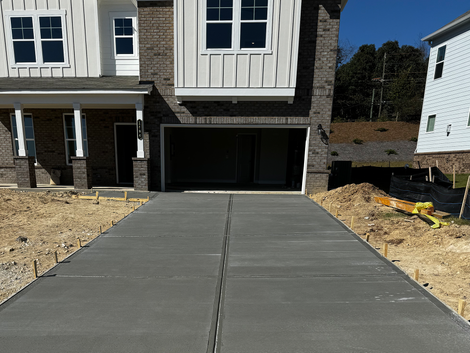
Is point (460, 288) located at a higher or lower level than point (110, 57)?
lower

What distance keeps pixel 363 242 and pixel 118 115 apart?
10.4m

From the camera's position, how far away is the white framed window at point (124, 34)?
10.4 m

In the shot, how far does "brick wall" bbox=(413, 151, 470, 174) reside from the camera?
43.5 ft

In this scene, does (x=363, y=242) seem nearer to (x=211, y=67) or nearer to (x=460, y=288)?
(x=460, y=288)

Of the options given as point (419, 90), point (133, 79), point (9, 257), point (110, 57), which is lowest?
point (9, 257)

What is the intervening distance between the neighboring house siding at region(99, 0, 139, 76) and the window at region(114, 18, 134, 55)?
0.54 feet

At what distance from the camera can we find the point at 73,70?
1064 cm

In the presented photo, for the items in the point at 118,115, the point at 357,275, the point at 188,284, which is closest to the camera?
the point at 188,284

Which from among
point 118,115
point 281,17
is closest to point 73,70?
point 118,115

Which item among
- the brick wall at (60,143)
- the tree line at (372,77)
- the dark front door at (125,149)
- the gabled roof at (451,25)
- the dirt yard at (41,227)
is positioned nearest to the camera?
the dirt yard at (41,227)

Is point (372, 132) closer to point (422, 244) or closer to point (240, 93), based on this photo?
point (240, 93)

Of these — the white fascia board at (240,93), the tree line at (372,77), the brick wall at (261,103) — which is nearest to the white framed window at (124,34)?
the brick wall at (261,103)

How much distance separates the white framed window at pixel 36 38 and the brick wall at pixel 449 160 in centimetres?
1681

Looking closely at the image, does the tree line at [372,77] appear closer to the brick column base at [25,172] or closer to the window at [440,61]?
the window at [440,61]
